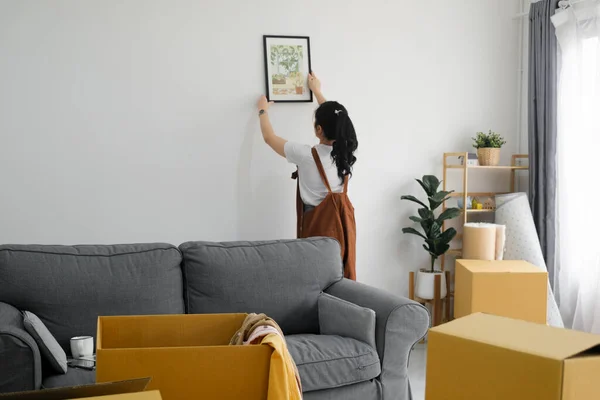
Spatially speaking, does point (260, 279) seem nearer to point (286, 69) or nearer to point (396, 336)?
point (396, 336)

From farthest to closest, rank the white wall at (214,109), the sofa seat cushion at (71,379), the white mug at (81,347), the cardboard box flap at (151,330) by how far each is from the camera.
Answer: the white wall at (214,109) < the white mug at (81,347) < the sofa seat cushion at (71,379) < the cardboard box flap at (151,330)

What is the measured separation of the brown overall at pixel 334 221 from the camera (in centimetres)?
381

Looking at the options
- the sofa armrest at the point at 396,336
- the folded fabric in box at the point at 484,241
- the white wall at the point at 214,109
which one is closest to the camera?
the sofa armrest at the point at 396,336

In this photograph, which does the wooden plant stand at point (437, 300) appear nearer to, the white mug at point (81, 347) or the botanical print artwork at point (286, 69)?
the botanical print artwork at point (286, 69)

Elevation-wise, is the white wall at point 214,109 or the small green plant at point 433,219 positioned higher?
the white wall at point 214,109

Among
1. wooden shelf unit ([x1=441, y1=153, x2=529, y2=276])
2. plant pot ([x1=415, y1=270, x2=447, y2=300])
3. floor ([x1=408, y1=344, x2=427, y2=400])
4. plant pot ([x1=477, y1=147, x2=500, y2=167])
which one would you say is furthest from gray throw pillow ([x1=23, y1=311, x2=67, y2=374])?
plant pot ([x1=477, y1=147, x2=500, y2=167])

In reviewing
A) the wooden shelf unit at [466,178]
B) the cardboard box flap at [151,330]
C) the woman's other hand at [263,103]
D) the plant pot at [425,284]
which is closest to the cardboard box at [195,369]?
the cardboard box flap at [151,330]

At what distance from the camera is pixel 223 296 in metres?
3.01

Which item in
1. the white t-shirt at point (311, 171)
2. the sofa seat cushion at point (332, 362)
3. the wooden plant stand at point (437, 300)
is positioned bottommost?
the wooden plant stand at point (437, 300)

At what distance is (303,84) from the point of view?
420 cm

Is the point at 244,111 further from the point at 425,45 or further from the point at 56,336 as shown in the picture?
the point at 56,336

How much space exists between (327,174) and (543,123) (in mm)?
1768

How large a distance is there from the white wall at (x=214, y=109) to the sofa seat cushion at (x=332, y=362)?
4.91 feet

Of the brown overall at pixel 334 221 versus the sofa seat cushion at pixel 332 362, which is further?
the brown overall at pixel 334 221
